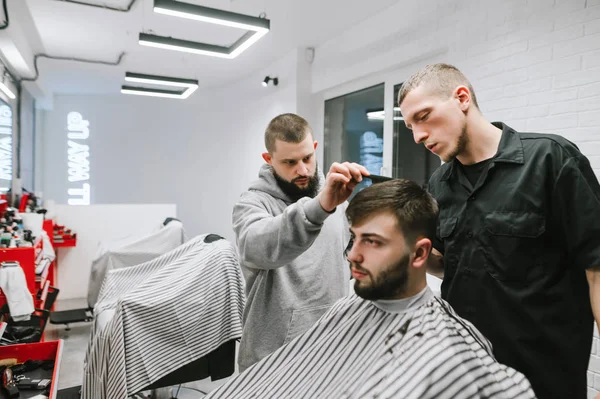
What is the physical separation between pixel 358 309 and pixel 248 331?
1.30ft

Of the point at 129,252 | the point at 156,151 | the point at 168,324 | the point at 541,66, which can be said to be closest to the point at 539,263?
the point at 168,324

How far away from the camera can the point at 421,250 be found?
43.4 inches

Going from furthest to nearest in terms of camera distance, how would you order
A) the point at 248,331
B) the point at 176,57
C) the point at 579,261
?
the point at 176,57
the point at 248,331
the point at 579,261

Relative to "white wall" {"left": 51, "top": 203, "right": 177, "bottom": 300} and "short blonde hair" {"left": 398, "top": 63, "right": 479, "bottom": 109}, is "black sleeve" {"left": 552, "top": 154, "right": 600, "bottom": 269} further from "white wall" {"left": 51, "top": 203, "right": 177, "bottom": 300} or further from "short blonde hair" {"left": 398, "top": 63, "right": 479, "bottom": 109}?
"white wall" {"left": 51, "top": 203, "right": 177, "bottom": 300}

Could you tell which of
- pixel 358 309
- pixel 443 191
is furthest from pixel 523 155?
pixel 358 309

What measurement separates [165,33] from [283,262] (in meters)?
4.43

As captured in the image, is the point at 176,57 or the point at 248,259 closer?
the point at 248,259

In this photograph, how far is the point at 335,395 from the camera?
1073 millimetres

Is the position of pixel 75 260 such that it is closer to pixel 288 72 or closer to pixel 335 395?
pixel 288 72

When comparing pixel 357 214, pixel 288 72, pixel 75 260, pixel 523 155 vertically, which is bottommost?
pixel 75 260

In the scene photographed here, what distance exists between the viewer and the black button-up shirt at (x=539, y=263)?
42.1 inches

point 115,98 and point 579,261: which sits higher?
point 115,98

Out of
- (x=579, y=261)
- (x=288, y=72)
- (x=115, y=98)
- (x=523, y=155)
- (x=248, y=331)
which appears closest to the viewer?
(x=579, y=261)

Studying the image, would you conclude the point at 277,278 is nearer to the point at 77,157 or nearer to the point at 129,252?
the point at 129,252
